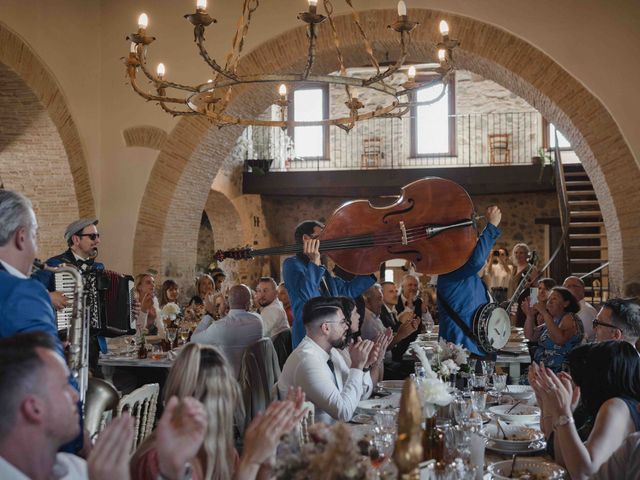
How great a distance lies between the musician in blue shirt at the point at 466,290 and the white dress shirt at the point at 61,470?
3359 millimetres

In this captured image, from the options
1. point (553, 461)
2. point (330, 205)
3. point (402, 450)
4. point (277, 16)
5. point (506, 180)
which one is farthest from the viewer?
point (330, 205)

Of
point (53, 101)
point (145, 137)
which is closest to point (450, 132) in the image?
point (145, 137)

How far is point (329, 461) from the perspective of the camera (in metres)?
1.40

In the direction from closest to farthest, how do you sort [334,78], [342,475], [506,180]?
[342,475] < [334,78] < [506,180]

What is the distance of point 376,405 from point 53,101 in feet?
19.9

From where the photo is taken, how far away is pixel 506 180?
41.3ft

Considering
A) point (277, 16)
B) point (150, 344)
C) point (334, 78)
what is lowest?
point (150, 344)

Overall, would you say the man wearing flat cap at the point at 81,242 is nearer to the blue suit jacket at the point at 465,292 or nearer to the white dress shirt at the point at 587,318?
the blue suit jacket at the point at 465,292

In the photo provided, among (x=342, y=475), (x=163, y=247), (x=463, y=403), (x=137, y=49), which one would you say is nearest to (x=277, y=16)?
(x=163, y=247)

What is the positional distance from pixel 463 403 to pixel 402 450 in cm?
154

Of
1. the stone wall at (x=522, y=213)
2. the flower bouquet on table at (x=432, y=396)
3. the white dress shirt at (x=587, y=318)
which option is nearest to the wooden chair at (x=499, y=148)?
the stone wall at (x=522, y=213)

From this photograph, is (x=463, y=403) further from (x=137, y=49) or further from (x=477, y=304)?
(x=137, y=49)

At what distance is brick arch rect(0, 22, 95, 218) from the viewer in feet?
25.1

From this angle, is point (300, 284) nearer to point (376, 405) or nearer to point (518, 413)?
point (376, 405)
